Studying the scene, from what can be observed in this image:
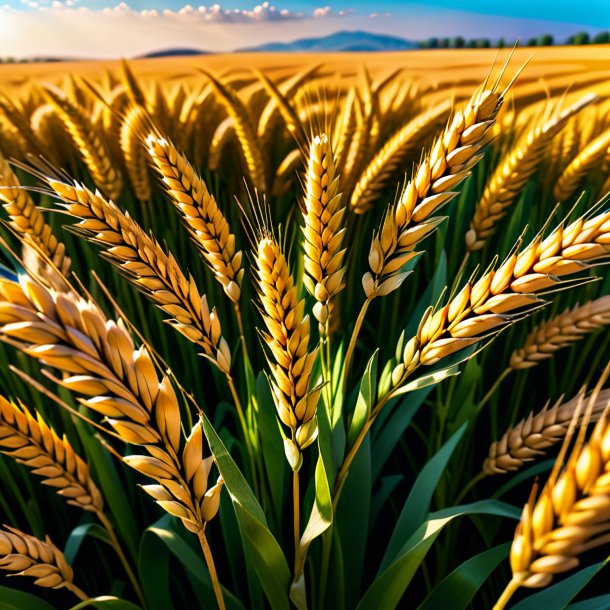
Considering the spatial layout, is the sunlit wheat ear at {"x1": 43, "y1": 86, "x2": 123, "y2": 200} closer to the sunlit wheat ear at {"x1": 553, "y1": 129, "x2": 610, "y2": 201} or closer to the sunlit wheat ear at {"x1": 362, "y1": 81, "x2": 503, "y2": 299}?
the sunlit wheat ear at {"x1": 362, "y1": 81, "x2": 503, "y2": 299}

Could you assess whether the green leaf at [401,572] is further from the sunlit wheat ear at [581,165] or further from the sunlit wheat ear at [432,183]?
the sunlit wheat ear at [581,165]

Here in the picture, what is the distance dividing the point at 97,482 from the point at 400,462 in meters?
0.41

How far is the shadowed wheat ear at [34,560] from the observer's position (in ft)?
0.88

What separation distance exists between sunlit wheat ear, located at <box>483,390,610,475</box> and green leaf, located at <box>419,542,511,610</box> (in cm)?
10

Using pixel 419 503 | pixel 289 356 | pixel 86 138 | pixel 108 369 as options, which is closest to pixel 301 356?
pixel 289 356

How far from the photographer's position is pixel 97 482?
1.64 feet

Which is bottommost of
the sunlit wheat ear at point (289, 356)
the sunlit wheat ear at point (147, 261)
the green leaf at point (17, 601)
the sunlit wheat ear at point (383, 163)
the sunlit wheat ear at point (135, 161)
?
the green leaf at point (17, 601)

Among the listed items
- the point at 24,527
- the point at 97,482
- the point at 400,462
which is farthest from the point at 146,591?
the point at 400,462

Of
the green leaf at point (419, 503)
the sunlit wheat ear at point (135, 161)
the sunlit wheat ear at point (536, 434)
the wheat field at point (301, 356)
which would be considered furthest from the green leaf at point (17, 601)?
the sunlit wheat ear at point (135, 161)

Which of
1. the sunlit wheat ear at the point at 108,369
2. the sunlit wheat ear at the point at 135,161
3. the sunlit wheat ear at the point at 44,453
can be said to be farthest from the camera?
the sunlit wheat ear at the point at 135,161

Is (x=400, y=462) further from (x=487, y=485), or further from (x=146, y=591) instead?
(x=146, y=591)

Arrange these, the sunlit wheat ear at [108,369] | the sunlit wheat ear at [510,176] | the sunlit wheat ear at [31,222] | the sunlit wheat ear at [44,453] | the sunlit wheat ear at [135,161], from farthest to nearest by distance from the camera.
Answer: the sunlit wheat ear at [135,161] < the sunlit wheat ear at [510,176] < the sunlit wheat ear at [31,222] < the sunlit wheat ear at [44,453] < the sunlit wheat ear at [108,369]

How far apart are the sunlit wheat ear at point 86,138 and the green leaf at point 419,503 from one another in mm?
499

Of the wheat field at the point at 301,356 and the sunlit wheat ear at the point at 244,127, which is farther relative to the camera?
the sunlit wheat ear at the point at 244,127
